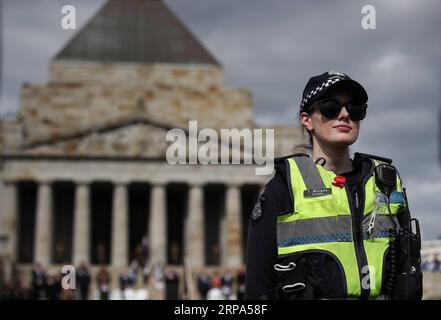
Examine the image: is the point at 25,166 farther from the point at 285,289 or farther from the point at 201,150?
the point at 285,289

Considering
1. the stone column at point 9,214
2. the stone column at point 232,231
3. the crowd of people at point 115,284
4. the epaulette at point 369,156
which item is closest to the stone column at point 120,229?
the crowd of people at point 115,284

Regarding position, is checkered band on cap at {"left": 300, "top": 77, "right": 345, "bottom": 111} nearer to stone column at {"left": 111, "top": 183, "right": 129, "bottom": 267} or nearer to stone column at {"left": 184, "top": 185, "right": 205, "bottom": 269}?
stone column at {"left": 184, "top": 185, "right": 205, "bottom": 269}

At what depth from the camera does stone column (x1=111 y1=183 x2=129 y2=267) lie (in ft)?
170

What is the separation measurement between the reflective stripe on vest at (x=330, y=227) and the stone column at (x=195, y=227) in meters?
47.4

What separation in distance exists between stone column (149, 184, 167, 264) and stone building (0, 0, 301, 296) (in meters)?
0.07

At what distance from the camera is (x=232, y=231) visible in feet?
173

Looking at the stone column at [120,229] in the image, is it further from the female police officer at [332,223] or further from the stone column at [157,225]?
the female police officer at [332,223]

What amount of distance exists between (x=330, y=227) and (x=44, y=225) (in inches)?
1952

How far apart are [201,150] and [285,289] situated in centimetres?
4539

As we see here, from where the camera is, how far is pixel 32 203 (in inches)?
2271

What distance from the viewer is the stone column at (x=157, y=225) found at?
169 ft

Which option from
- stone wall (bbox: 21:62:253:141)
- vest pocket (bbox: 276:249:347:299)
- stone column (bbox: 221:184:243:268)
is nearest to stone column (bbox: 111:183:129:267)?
stone column (bbox: 221:184:243:268)

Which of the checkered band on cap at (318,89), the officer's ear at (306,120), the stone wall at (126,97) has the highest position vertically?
the stone wall at (126,97)
